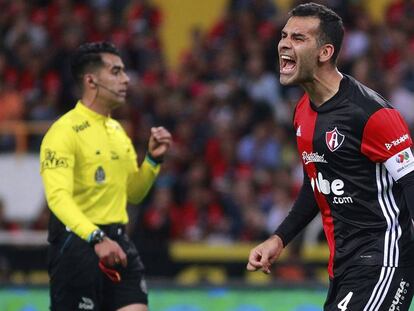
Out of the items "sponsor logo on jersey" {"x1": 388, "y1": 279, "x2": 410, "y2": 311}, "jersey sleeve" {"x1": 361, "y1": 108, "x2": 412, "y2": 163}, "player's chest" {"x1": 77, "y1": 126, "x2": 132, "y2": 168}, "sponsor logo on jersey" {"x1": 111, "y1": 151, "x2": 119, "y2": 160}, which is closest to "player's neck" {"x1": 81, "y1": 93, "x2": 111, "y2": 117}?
"player's chest" {"x1": 77, "y1": 126, "x2": 132, "y2": 168}

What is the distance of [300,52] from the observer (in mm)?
6066

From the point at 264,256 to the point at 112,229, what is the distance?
173 cm

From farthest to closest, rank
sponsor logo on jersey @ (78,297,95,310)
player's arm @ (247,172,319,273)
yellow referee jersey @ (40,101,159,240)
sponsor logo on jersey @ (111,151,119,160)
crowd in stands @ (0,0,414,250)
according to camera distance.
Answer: crowd in stands @ (0,0,414,250), sponsor logo on jersey @ (111,151,119,160), sponsor logo on jersey @ (78,297,95,310), yellow referee jersey @ (40,101,159,240), player's arm @ (247,172,319,273)

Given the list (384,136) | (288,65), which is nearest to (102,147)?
(288,65)

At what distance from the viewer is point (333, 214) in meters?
6.06

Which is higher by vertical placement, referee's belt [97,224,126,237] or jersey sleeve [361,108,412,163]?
jersey sleeve [361,108,412,163]

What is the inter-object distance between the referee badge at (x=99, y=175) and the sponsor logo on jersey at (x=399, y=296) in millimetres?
2504

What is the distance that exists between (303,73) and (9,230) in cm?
899

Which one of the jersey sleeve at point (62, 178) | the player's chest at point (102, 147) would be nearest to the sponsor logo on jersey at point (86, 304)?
the jersey sleeve at point (62, 178)

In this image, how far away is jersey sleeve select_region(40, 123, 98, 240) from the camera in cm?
711

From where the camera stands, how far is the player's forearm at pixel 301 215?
6.46 meters

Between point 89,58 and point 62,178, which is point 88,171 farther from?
point 89,58

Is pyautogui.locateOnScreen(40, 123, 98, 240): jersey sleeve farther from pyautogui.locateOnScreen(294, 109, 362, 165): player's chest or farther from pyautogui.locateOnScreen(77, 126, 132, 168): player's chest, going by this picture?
pyautogui.locateOnScreen(294, 109, 362, 165): player's chest

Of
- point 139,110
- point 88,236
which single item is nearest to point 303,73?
point 88,236
